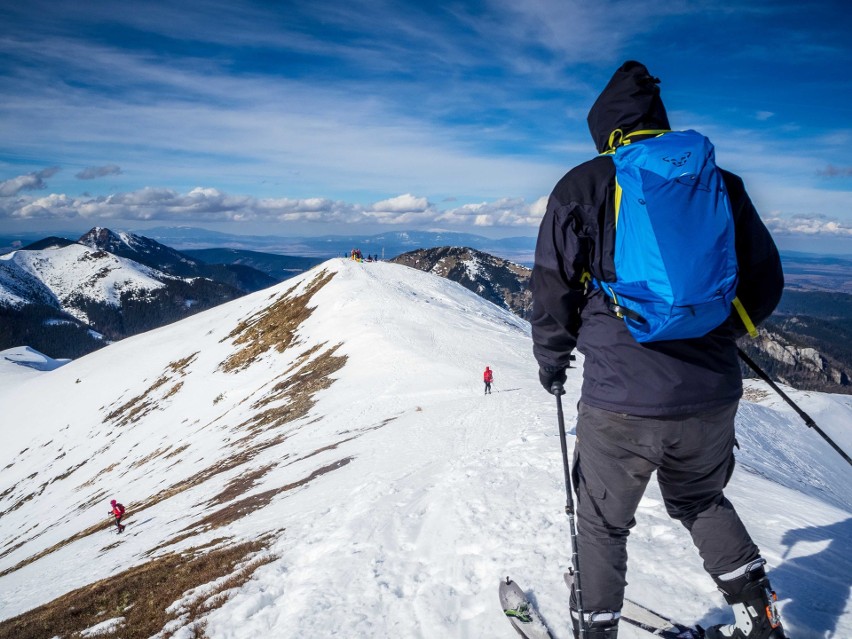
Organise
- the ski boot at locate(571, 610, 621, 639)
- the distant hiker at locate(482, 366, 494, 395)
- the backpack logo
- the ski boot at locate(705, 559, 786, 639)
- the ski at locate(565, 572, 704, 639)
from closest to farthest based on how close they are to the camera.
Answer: the backpack logo, the ski boot at locate(705, 559, 786, 639), the ski boot at locate(571, 610, 621, 639), the ski at locate(565, 572, 704, 639), the distant hiker at locate(482, 366, 494, 395)

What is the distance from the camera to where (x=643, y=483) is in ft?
12.6

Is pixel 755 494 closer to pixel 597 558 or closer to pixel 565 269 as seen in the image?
pixel 597 558

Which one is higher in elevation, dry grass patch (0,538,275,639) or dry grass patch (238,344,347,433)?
dry grass patch (0,538,275,639)

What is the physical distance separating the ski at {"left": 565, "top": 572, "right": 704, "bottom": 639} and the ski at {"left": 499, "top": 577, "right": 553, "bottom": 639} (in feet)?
2.51

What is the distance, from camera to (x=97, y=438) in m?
58.6

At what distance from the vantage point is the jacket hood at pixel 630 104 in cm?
379

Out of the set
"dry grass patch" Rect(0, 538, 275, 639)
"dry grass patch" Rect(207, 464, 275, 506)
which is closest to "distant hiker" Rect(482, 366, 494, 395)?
"dry grass patch" Rect(207, 464, 275, 506)

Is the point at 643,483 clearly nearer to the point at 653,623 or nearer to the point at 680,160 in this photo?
the point at 653,623

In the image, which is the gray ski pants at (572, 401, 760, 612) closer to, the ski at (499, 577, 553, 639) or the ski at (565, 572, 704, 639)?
the ski at (565, 572, 704, 639)

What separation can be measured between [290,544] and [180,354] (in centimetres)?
7474

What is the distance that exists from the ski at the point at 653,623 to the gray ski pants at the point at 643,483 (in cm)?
79

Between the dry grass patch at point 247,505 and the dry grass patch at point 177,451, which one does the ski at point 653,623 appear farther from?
the dry grass patch at point 177,451

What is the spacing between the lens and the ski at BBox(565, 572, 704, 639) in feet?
15.5

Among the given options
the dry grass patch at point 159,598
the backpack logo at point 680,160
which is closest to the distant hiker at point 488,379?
the dry grass patch at point 159,598
